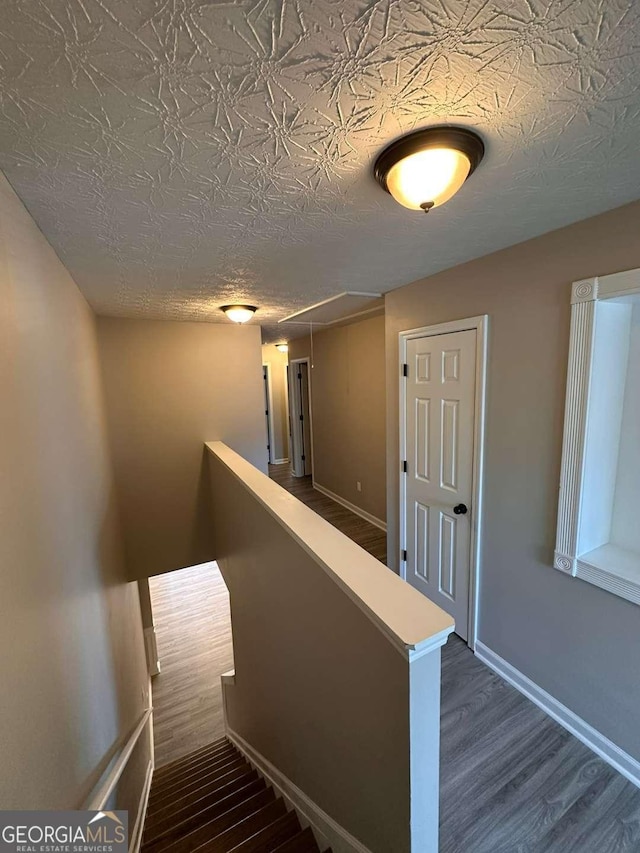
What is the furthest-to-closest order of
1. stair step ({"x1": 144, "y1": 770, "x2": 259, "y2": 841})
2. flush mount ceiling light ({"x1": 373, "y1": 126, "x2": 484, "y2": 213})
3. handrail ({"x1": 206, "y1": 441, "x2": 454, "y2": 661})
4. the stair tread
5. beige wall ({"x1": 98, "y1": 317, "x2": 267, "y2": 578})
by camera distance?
beige wall ({"x1": 98, "y1": 317, "x2": 267, "y2": 578}) < the stair tread < stair step ({"x1": 144, "y1": 770, "x2": 259, "y2": 841}) < flush mount ceiling light ({"x1": 373, "y1": 126, "x2": 484, "y2": 213}) < handrail ({"x1": 206, "y1": 441, "x2": 454, "y2": 661})

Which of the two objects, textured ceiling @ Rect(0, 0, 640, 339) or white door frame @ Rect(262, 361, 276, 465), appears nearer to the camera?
textured ceiling @ Rect(0, 0, 640, 339)

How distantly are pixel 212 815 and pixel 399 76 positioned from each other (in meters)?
3.19

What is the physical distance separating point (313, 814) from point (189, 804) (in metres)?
1.10

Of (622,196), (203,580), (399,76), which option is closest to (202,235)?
(399,76)

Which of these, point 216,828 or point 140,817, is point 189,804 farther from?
point 216,828

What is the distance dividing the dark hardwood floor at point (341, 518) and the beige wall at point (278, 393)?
Answer: 1.14m

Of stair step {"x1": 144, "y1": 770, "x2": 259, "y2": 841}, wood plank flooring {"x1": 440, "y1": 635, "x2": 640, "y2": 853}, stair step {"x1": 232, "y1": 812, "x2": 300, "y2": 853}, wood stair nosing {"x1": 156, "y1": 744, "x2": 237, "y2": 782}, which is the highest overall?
wood plank flooring {"x1": 440, "y1": 635, "x2": 640, "y2": 853}

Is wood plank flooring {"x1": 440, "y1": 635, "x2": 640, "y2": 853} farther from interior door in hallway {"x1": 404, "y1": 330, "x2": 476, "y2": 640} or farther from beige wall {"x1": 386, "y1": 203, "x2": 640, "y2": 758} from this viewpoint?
interior door in hallway {"x1": 404, "y1": 330, "x2": 476, "y2": 640}

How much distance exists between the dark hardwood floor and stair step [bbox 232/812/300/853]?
77.5 inches

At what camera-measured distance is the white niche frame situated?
1.46 metres

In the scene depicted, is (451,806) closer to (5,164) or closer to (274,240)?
(274,240)

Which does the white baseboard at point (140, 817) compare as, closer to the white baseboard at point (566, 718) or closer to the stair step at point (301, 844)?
the stair step at point (301, 844)

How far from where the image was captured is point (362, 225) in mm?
1484

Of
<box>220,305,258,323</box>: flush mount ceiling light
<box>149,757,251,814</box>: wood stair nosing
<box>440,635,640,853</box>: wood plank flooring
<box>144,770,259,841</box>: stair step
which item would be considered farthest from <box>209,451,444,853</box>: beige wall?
<box>220,305,258,323</box>: flush mount ceiling light
